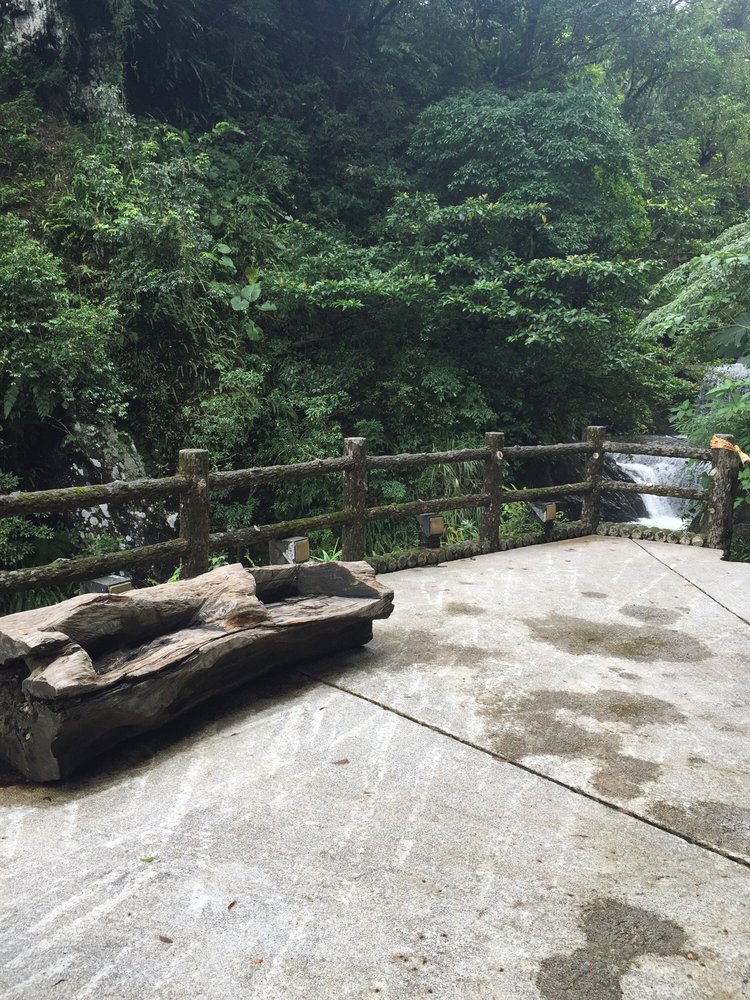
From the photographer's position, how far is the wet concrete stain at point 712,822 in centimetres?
219

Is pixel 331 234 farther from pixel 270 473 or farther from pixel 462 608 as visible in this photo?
pixel 462 608

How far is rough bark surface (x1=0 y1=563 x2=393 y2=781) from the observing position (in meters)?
2.46

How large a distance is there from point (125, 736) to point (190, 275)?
663 cm

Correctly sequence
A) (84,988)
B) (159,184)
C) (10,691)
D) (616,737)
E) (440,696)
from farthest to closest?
1. (159,184)
2. (440,696)
3. (616,737)
4. (10,691)
5. (84,988)

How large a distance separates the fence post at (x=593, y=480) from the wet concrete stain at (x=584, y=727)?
425 centimetres

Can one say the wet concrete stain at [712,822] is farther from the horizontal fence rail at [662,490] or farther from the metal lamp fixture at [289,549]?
the horizontal fence rail at [662,490]

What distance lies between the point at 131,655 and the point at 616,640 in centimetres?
253

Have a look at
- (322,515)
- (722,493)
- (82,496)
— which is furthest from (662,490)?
(82,496)

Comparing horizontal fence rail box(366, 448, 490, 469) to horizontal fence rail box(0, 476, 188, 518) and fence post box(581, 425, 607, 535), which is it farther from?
horizontal fence rail box(0, 476, 188, 518)

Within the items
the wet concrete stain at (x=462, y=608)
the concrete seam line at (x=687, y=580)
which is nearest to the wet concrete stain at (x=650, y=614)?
the concrete seam line at (x=687, y=580)

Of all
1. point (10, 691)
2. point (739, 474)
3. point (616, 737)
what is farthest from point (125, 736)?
point (739, 474)

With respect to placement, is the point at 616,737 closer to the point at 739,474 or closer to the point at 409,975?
the point at 409,975

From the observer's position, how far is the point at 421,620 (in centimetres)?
436

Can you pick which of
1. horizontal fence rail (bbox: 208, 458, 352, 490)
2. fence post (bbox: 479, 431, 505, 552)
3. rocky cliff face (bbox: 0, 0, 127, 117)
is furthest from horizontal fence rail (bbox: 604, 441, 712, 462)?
rocky cliff face (bbox: 0, 0, 127, 117)
